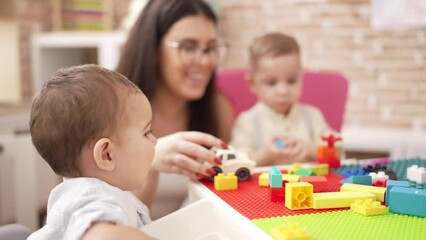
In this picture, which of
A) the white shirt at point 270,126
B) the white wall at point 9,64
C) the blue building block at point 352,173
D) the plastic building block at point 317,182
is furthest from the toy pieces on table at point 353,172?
the white wall at point 9,64

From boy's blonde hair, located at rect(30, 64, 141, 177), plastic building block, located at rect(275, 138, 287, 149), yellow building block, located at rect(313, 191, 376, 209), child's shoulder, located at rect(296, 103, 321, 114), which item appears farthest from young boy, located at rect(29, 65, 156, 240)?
child's shoulder, located at rect(296, 103, 321, 114)

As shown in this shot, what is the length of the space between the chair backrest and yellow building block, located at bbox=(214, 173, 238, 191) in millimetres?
866

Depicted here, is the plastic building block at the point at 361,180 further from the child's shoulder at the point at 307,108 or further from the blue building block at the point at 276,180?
Answer: the child's shoulder at the point at 307,108

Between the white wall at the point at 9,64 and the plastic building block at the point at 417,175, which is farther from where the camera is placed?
the white wall at the point at 9,64

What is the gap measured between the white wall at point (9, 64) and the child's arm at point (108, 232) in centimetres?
173

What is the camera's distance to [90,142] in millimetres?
665

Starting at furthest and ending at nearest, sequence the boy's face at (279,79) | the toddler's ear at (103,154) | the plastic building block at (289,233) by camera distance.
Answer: the boy's face at (279,79), the toddler's ear at (103,154), the plastic building block at (289,233)

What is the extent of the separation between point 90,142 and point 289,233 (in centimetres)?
30

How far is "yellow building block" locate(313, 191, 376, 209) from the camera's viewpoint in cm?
70

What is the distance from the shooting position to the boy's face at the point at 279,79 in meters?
1.44

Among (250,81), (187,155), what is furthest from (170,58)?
(187,155)

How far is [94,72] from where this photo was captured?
2.28ft

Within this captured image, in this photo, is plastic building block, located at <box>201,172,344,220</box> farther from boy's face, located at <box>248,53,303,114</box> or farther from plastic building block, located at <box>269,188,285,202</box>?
boy's face, located at <box>248,53,303,114</box>

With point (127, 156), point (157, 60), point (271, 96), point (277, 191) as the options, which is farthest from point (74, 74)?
point (271, 96)
